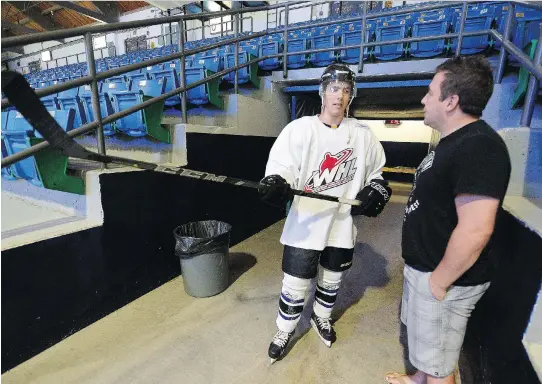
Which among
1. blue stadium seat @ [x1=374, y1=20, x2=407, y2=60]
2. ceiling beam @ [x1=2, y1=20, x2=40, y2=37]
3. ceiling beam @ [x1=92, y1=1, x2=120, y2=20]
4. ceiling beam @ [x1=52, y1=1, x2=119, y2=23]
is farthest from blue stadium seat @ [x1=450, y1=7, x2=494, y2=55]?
ceiling beam @ [x1=2, y1=20, x2=40, y2=37]

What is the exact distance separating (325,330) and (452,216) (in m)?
1.10

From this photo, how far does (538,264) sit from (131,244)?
2119 millimetres

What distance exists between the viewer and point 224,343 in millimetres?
1718

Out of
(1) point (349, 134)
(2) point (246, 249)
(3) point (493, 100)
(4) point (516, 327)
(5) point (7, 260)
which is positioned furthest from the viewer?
(2) point (246, 249)

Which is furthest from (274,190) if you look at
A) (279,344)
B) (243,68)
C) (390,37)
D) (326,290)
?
(390,37)

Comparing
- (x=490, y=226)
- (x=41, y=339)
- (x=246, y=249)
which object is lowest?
(x=246, y=249)

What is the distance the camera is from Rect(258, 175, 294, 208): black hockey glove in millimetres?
1307

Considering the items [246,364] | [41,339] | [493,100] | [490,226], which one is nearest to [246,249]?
[246,364]

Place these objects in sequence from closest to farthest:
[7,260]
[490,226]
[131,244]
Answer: [490,226] < [7,260] < [131,244]

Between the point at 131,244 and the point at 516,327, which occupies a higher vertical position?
the point at 516,327

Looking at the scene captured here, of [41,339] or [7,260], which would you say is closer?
[7,260]

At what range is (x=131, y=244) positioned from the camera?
2.00 metres

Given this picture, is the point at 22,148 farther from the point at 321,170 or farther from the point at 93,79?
the point at 321,170

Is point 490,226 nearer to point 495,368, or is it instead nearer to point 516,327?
point 516,327
